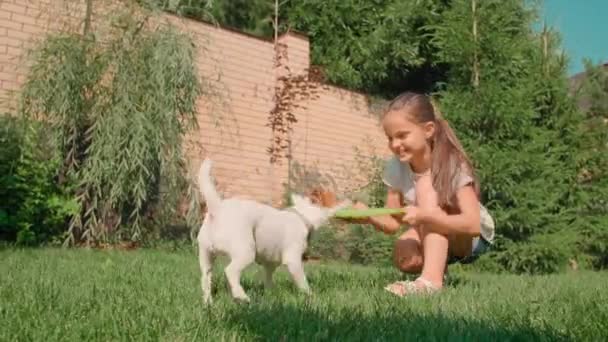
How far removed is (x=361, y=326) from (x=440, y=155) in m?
1.69

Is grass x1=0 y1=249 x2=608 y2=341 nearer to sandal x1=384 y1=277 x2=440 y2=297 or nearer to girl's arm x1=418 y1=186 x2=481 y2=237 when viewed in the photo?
sandal x1=384 y1=277 x2=440 y2=297

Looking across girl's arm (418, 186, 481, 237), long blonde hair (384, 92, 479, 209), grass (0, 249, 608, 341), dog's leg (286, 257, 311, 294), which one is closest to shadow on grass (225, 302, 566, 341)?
grass (0, 249, 608, 341)

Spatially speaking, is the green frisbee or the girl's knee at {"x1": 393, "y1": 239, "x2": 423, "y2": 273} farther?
the girl's knee at {"x1": 393, "y1": 239, "x2": 423, "y2": 273}

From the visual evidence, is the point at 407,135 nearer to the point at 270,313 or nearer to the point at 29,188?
the point at 270,313

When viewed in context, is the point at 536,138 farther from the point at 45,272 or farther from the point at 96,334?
the point at 96,334

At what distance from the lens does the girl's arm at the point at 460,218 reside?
3.37 m

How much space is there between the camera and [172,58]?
6758 millimetres

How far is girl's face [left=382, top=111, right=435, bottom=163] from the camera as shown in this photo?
3539 millimetres

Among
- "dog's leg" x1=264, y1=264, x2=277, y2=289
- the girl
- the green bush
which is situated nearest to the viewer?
"dog's leg" x1=264, y1=264, x2=277, y2=289

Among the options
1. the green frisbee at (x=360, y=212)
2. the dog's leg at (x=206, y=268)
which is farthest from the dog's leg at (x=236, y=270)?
the green frisbee at (x=360, y=212)

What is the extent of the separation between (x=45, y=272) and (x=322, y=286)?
162cm

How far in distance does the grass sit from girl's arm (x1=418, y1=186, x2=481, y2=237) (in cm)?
34

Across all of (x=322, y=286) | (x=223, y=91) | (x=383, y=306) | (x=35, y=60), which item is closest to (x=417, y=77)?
(x=223, y=91)

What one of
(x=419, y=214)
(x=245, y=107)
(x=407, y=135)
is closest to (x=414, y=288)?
(x=419, y=214)
